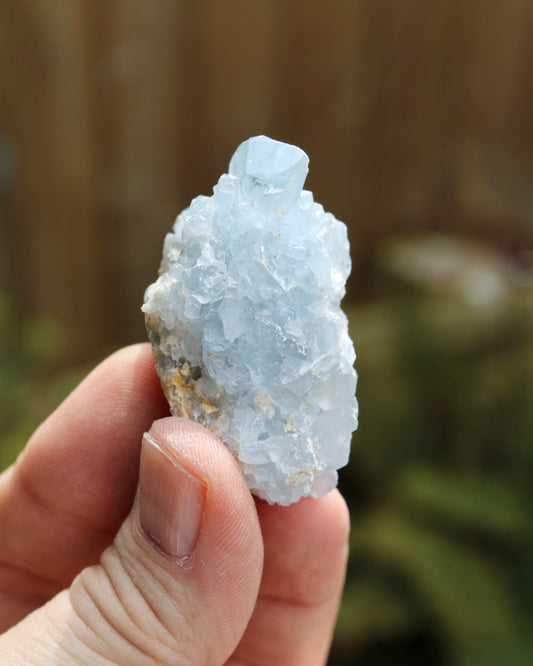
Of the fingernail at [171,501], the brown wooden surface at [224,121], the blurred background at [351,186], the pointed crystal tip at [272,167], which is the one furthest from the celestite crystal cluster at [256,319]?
the brown wooden surface at [224,121]

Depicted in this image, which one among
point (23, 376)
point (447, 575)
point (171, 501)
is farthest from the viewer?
point (23, 376)

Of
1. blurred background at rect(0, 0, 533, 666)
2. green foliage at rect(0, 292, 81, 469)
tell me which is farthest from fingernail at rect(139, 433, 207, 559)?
green foliage at rect(0, 292, 81, 469)

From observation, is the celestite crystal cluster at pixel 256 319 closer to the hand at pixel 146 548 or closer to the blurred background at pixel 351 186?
the hand at pixel 146 548

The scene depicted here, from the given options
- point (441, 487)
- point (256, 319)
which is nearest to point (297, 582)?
point (256, 319)

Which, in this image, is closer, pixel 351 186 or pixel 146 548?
pixel 146 548

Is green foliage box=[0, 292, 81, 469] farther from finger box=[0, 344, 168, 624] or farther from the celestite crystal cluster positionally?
the celestite crystal cluster

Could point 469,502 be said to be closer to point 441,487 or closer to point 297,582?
point 441,487

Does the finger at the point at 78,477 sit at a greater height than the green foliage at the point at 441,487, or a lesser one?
greater
